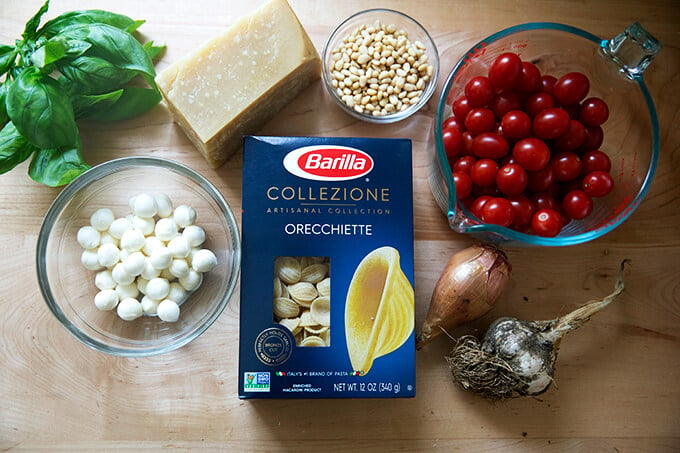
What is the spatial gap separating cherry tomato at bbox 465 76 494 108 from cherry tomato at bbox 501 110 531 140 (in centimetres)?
4

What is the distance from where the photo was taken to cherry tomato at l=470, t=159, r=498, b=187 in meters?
0.88

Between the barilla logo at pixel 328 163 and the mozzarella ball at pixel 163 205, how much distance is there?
0.21 m

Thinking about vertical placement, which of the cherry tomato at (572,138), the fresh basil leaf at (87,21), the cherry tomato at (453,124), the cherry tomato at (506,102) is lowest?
the cherry tomato at (453,124)

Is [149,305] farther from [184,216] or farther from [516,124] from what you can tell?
[516,124]

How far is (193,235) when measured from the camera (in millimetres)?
880

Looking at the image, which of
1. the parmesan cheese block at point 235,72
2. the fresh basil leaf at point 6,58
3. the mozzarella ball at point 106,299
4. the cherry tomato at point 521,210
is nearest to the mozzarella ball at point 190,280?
the mozzarella ball at point 106,299

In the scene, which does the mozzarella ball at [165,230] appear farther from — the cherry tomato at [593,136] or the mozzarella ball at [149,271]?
the cherry tomato at [593,136]

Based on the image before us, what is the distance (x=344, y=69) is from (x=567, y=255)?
0.55 m

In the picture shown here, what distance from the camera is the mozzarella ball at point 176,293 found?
875 mm

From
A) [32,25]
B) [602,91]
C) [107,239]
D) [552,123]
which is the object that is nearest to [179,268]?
[107,239]

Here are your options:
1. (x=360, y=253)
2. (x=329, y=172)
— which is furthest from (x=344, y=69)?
(x=360, y=253)

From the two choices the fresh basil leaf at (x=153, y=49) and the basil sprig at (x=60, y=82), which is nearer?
the basil sprig at (x=60, y=82)

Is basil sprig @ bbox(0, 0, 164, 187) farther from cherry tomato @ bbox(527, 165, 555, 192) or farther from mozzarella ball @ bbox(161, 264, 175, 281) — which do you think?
cherry tomato @ bbox(527, 165, 555, 192)

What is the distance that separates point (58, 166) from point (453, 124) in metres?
0.67
